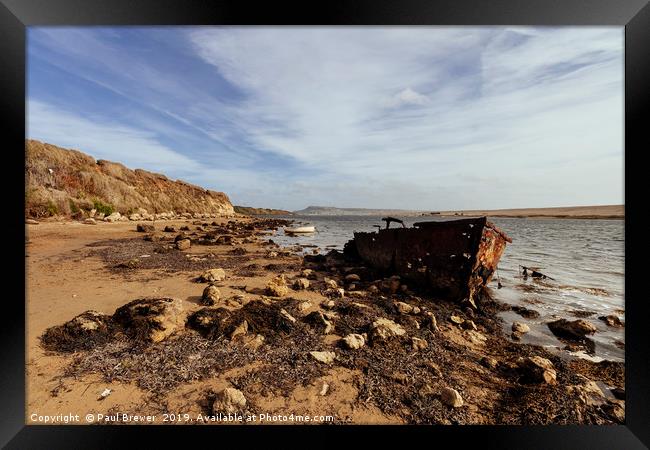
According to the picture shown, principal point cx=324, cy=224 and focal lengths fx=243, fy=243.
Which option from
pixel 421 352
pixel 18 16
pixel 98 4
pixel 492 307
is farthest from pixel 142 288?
pixel 492 307

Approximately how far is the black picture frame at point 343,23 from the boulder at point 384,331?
1.79 metres

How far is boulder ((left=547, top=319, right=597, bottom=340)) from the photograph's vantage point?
18.2ft

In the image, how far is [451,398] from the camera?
323 centimetres

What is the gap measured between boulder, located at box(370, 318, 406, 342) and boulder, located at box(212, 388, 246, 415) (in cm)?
246

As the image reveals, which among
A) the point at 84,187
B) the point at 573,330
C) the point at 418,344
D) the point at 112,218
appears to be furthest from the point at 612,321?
the point at 84,187

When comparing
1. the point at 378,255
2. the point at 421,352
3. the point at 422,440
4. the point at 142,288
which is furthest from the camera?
the point at 378,255

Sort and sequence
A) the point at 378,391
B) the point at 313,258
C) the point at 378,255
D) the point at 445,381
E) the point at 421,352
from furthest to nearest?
the point at 313,258 → the point at 378,255 → the point at 421,352 → the point at 445,381 → the point at 378,391

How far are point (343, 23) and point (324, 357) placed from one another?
4741 millimetres

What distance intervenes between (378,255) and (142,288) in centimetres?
807

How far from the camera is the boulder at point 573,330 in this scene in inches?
219

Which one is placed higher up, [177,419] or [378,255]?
[378,255]

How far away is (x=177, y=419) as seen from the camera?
2.94m

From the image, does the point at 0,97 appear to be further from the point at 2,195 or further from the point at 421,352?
the point at 421,352

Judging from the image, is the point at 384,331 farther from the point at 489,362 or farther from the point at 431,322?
the point at 489,362
